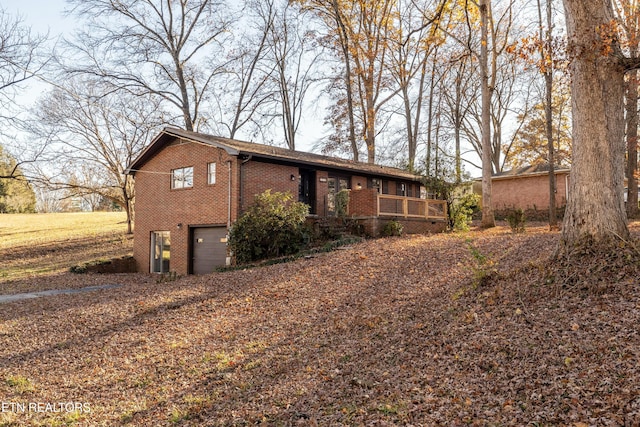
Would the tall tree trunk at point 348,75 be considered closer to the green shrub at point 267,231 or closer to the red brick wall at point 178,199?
the red brick wall at point 178,199

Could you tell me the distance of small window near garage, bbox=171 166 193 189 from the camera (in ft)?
57.4

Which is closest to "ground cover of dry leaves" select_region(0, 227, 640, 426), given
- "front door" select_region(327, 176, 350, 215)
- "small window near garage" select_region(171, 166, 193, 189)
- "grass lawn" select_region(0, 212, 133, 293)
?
"small window near garage" select_region(171, 166, 193, 189)

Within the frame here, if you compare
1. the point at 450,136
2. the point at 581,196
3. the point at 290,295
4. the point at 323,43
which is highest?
the point at 323,43

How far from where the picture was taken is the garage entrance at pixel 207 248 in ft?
53.0

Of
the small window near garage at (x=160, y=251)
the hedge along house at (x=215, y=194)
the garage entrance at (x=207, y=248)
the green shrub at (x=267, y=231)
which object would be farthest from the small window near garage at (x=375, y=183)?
the small window near garage at (x=160, y=251)

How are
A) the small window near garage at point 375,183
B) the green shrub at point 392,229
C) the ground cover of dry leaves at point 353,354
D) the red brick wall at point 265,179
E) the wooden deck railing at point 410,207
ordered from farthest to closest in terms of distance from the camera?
1. the small window near garage at point 375,183
2. the wooden deck railing at point 410,207
3. the green shrub at point 392,229
4. the red brick wall at point 265,179
5. the ground cover of dry leaves at point 353,354

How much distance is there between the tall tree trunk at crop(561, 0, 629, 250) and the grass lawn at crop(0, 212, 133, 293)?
629 inches

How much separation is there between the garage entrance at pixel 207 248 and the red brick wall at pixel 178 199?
303 millimetres

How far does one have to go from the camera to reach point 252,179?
15945 millimetres

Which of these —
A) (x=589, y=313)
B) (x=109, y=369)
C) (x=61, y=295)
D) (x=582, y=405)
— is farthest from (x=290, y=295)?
(x=61, y=295)

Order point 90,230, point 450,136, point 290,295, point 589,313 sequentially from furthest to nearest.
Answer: point 450,136 → point 90,230 → point 290,295 → point 589,313

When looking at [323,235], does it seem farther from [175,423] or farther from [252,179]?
[175,423]

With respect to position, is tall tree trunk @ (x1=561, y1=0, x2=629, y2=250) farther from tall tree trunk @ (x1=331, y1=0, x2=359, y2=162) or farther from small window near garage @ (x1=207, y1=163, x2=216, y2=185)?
tall tree trunk @ (x1=331, y1=0, x2=359, y2=162)

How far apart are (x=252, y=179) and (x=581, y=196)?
37.1 ft
